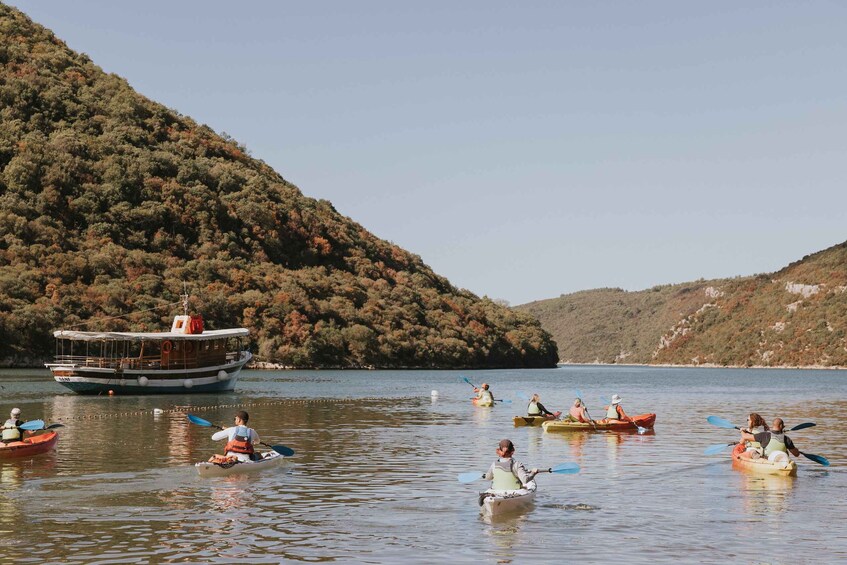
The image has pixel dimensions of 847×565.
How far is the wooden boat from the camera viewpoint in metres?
78.8

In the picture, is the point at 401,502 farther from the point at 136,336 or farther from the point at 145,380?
the point at 145,380

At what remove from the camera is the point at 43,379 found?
99.9 metres

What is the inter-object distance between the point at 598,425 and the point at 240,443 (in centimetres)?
2364

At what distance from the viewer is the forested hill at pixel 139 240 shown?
439 ft

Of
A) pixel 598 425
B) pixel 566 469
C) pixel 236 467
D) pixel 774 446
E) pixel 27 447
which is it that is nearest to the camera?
pixel 566 469

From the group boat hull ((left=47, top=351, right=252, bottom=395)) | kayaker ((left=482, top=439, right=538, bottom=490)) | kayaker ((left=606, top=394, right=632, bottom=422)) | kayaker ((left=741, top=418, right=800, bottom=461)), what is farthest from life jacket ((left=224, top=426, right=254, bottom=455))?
boat hull ((left=47, top=351, right=252, bottom=395))

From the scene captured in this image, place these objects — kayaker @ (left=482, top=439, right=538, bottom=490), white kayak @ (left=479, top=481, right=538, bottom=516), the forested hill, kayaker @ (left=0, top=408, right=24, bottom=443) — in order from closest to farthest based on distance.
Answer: white kayak @ (left=479, top=481, right=538, bottom=516) → kayaker @ (left=482, top=439, right=538, bottom=490) → kayaker @ (left=0, top=408, right=24, bottom=443) → the forested hill

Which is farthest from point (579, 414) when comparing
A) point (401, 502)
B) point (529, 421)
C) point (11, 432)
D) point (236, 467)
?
point (11, 432)

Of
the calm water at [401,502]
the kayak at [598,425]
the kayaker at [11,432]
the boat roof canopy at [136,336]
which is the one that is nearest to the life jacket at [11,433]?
the kayaker at [11,432]

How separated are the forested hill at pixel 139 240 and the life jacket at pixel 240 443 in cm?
9816

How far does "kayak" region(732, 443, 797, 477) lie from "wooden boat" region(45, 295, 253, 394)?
53145 mm

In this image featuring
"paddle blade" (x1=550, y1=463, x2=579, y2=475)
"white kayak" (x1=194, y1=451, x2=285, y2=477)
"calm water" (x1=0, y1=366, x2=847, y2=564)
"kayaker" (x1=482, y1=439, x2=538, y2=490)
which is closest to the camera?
"calm water" (x1=0, y1=366, x2=847, y2=564)

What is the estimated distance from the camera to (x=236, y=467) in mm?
31469

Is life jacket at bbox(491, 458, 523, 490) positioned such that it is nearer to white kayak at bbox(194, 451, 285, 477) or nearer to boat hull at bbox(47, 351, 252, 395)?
white kayak at bbox(194, 451, 285, 477)
